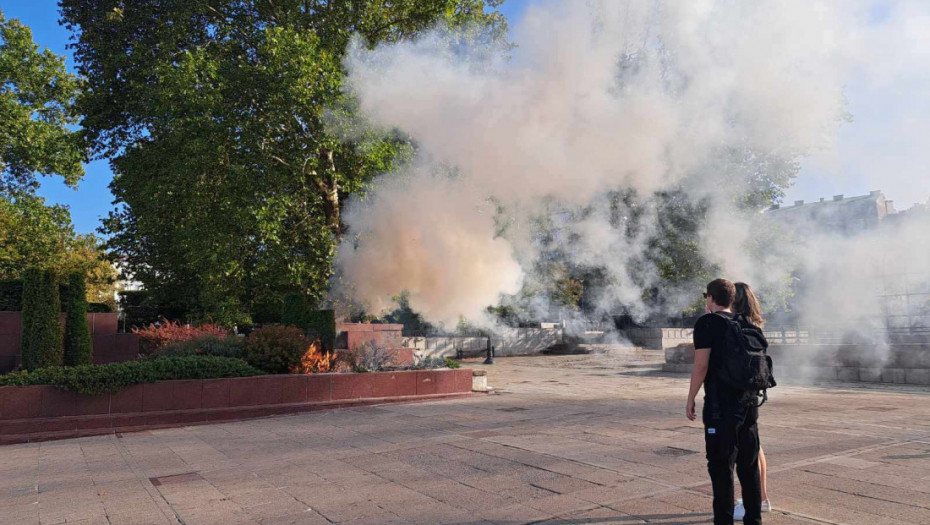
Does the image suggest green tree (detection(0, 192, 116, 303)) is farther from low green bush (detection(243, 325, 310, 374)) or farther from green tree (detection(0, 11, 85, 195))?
low green bush (detection(243, 325, 310, 374))

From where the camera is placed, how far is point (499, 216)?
45.2 feet

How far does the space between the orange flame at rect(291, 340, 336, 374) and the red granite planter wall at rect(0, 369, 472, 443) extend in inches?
25.1

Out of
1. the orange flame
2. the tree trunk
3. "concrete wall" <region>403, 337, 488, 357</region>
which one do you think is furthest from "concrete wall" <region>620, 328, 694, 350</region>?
the orange flame

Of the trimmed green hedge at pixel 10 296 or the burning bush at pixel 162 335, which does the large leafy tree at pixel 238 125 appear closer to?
the burning bush at pixel 162 335

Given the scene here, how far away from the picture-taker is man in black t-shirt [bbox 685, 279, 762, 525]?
3.93 metres

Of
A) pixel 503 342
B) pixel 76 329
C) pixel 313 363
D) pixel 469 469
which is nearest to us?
pixel 469 469

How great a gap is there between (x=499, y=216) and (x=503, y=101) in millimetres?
2938

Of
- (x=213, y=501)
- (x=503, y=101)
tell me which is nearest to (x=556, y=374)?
(x=503, y=101)

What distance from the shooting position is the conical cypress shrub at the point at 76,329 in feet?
44.8

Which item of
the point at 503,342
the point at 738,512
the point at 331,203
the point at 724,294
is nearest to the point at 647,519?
the point at 738,512

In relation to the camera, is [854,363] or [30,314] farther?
[854,363]

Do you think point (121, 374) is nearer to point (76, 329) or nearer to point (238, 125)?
point (76, 329)

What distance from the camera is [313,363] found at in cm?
1193

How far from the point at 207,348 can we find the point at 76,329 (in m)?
4.07
